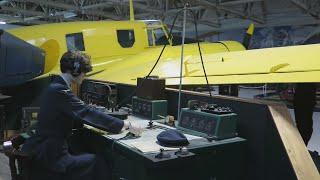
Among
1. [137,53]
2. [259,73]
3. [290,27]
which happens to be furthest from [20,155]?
[290,27]

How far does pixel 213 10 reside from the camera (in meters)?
12.8

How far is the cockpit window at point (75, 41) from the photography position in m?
6.01

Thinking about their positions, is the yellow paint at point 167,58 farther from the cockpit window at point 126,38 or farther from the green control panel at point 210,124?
the green control panel at point 210,124

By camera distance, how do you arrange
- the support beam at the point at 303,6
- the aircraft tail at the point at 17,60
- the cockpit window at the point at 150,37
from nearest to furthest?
the aircraft tail at the point at 17,60 → the cockpit window at the point at 150,37 → the support beam at the point at 303,6

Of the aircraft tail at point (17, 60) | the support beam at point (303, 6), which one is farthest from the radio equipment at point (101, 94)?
the support beam at point (303, 6)

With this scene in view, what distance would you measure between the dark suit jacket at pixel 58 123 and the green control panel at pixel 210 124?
42cm

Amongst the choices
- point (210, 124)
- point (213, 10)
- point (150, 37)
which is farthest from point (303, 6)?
point (210, 124)

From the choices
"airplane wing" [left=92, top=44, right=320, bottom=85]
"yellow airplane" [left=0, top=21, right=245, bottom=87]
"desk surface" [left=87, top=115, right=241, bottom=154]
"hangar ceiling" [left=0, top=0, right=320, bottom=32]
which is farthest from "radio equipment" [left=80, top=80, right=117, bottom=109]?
"hangar ceiling" [left=0, top=0, right=320, bottom=32]

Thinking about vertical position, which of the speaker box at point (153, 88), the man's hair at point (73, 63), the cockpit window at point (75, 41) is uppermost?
the cockpit window at point (75, 41)

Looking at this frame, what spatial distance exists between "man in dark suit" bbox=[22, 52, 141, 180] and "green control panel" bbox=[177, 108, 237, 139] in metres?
0.32

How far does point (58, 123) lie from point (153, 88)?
0.81 m

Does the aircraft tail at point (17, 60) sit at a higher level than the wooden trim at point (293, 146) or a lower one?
higher

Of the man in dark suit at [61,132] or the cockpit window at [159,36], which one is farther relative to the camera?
the cockpit window at [159,36]

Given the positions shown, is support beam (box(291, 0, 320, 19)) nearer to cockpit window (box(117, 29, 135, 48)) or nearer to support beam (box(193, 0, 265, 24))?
support beam (box(193, 0, 265, 24))
